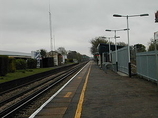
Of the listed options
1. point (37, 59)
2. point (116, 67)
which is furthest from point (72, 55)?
point (116, 67)

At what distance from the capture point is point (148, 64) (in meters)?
13.5

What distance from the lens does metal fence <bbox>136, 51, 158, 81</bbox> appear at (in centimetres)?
1219

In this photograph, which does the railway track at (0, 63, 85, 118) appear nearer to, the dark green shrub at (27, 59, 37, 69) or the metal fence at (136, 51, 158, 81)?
the metal fence at (136, 51, 158, 81)

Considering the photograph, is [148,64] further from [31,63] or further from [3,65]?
[31,63]

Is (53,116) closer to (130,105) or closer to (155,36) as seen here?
(130,105)

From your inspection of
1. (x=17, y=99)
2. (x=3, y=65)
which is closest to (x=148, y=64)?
(x=17, y=99)

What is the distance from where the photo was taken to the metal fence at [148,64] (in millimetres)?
12188

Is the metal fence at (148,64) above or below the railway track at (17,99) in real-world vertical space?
above

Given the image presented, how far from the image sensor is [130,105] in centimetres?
702

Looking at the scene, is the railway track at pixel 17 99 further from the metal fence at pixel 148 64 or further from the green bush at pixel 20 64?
the green bush at pixel 20 64

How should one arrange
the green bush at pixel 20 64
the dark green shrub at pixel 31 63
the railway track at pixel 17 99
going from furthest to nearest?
1. the dark green shrub at pixel 31 63
2. the green bush at pixel 20 64
3. the railway track at pixel 17 99

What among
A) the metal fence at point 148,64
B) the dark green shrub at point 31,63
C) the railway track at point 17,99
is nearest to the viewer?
the railway track at point 17,99

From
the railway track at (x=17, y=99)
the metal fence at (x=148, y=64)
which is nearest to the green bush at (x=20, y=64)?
the railway track at (x=17, y=99)

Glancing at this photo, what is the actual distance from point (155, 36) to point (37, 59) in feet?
122
